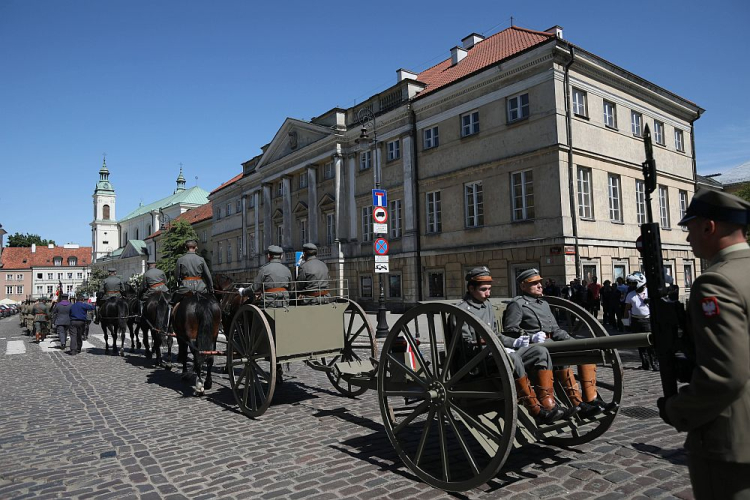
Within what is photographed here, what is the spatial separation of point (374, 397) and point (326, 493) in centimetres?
369

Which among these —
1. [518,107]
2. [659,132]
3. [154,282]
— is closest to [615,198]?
[518,107]

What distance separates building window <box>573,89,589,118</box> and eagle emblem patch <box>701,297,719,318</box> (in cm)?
2124

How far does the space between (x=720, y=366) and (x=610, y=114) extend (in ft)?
78.9

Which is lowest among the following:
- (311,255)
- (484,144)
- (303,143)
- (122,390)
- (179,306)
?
(122,390)

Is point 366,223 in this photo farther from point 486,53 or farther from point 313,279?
point 313,279

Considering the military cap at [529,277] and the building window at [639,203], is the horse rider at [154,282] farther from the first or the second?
the building window at [639,203]

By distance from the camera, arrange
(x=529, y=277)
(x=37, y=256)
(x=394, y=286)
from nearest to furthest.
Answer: (x=529, y=277), (x=394, y=286), (x=37, y=256)

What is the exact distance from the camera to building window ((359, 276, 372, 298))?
3083 cm

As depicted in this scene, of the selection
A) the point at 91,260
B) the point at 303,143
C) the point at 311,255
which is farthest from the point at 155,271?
the point at 91,260

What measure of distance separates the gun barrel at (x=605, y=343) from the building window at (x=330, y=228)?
29827mm

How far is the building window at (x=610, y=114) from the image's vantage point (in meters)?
23.0

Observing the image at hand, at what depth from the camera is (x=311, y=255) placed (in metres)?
8.37

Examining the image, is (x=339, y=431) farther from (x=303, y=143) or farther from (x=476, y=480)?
(x=303, y=143)

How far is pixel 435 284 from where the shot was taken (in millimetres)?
26094
